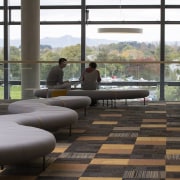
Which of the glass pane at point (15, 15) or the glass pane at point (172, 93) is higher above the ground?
the glass pane at point (15, 15)

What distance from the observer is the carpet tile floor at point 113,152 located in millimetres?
4043

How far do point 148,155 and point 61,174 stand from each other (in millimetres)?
1158

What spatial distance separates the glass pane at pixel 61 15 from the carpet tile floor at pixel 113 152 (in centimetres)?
613

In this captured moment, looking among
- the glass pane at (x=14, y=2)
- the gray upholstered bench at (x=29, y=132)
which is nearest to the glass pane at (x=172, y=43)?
the glass pane at (x=14, y=2)

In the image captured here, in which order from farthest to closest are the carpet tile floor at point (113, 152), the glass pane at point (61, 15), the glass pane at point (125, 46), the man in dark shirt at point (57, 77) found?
the glass pane at point (61, 15)
the glass pane at point (125, 46)
the man in dark shirt at point (57, 77)
the carpet tile floor at point (113, 152)

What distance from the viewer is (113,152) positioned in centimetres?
502

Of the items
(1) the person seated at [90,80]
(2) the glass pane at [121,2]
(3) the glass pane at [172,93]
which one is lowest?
(3) the glass pane at [172,93]

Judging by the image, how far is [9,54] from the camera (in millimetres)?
13977

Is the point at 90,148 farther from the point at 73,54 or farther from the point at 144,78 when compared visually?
the point at 73,54

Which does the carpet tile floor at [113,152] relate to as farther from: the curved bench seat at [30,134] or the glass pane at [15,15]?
the glass pane at [15,15]

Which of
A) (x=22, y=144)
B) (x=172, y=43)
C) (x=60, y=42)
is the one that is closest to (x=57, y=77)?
(x=60, y=42)

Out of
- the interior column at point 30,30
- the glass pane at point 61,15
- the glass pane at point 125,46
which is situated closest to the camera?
the interior column at point 30,30

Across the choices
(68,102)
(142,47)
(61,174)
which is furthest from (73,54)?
(61,174)

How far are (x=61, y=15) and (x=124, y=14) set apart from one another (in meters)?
1.83
